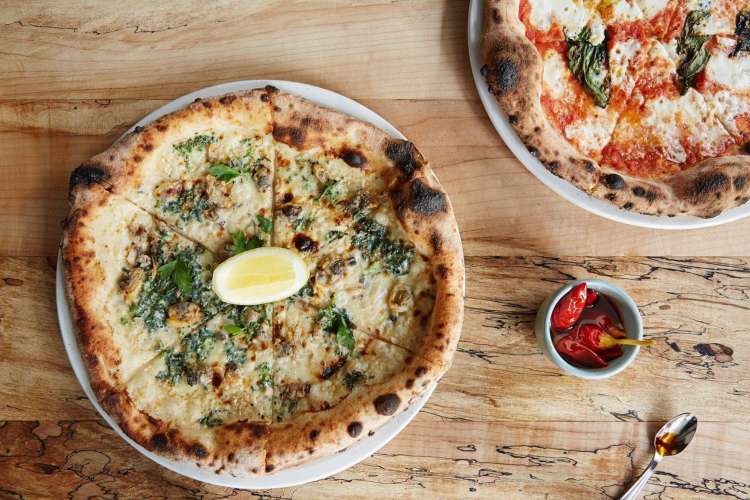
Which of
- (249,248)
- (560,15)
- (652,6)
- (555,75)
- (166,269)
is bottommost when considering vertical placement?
(166,269)

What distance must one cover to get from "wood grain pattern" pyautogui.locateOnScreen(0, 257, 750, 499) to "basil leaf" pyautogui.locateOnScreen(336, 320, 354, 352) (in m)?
0.64

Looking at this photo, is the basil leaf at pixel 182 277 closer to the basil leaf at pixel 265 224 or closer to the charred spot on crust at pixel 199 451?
the basil leaf at pixel 265 224

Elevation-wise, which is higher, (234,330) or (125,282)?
(125,282)

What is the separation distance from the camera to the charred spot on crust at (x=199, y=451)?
2859 mm

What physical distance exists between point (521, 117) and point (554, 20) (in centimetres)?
60

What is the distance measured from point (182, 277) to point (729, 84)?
9.63ft

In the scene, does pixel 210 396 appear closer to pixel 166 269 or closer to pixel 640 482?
pixel 166 269

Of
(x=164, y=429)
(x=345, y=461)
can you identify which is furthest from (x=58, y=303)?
(x=345, y=461)

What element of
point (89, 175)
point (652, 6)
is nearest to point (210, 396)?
point (89, 175)

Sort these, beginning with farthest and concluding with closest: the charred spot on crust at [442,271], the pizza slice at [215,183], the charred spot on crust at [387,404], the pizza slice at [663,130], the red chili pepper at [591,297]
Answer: the pizza slice at [663,130] < the red chili pepper at [591,297] < the pizza slice at [215,183] < the charred spot on crust at [442,271] < the charred spot on crust at [387,404]

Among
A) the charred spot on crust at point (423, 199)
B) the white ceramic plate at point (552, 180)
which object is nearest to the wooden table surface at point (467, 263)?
the white ceramic plate at point (552, 180)

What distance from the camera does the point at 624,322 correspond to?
3.15m

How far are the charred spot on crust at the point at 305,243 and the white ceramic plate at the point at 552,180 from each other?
42.9 inches

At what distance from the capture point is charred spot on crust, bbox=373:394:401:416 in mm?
2838
